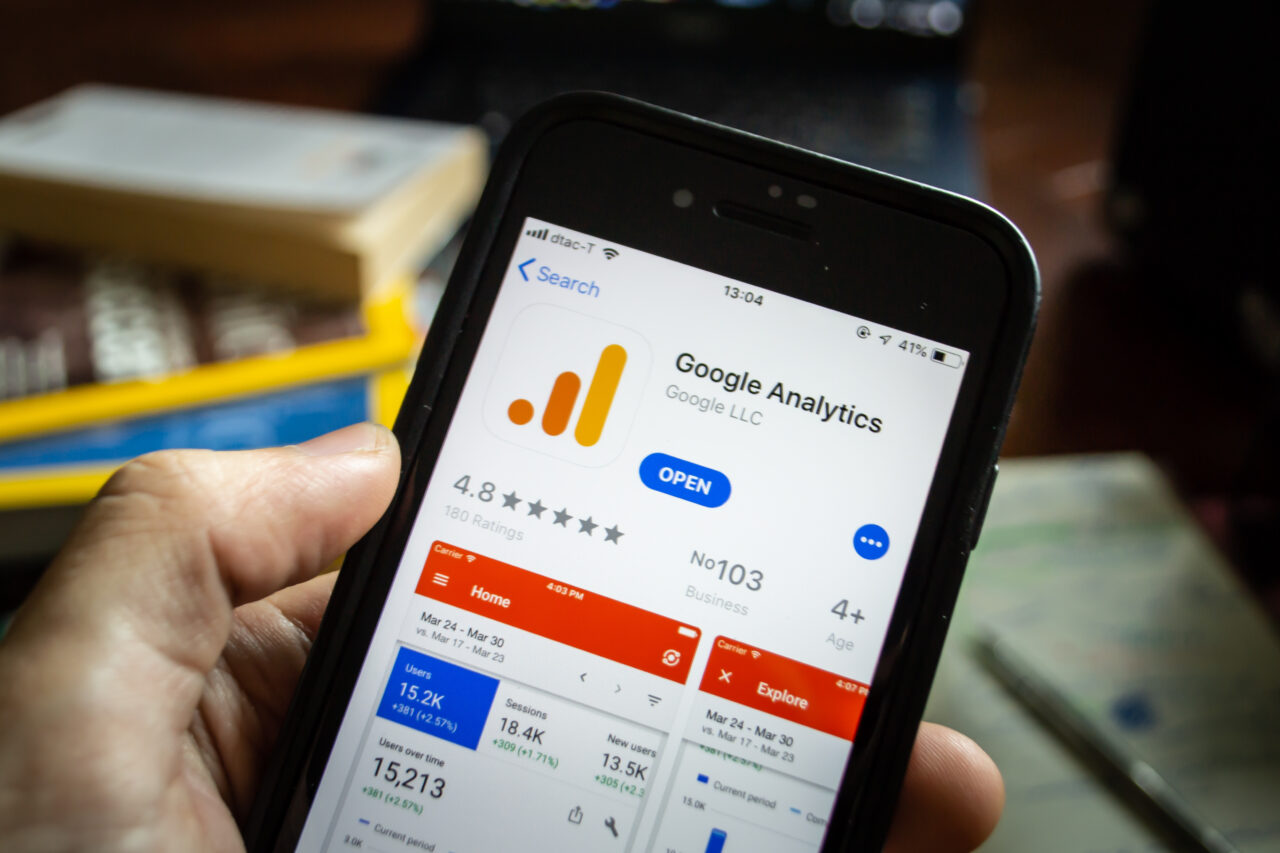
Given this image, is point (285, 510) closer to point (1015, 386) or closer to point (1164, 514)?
point (1015, 386)

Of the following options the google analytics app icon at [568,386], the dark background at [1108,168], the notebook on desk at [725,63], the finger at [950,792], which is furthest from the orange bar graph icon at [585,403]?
the notebook on desk at [725,63]

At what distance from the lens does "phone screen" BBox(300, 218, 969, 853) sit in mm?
364

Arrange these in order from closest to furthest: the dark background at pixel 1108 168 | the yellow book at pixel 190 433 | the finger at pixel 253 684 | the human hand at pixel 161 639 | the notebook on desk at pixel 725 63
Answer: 1. the human hand at pixel 161 639
2. the finger at pixel 253 684
3. the yellow book at pixel 190 433
4. the dark background at pixel 1108 168
5. the notebook on desk at pixel 725 63

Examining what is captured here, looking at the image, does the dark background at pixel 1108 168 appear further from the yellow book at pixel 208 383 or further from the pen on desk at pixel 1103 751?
the yellow book at pixel 208 383

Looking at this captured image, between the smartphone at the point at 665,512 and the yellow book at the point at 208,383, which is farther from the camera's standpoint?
the yellow book at the point at 208,383

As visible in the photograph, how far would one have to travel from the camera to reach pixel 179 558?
13.2 inches

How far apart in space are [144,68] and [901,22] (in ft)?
2.26

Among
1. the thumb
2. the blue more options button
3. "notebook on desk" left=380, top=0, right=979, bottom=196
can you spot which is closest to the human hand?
the thumb

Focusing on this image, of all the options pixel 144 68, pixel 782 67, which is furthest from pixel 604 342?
pixel 144 68

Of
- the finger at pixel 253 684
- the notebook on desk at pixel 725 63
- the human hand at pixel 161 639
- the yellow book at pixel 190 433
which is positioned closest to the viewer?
the human hand at pixel 161 639

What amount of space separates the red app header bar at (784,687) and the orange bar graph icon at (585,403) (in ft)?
0.34

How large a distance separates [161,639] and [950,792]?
35cm

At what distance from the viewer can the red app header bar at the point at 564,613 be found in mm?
373

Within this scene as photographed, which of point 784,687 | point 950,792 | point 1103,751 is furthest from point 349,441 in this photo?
point 1103,751
